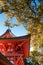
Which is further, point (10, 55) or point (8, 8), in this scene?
point (10, 55)

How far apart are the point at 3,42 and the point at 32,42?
3.32 m

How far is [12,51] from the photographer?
14.0m

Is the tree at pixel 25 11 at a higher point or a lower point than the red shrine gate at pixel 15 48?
higher

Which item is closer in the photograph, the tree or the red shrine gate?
the tree

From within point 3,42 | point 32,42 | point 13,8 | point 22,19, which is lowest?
point 32,42

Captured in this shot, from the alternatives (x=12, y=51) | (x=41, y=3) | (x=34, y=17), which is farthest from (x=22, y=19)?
(x=12, y=51)

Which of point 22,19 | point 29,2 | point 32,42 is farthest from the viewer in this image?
point 32,42

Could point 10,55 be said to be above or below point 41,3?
below

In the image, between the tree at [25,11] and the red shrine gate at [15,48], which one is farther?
the red shrine gate at [15,48]

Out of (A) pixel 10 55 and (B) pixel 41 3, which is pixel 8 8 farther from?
(A) pixel 10 55

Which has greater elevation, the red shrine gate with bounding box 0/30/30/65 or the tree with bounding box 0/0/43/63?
the tree with bounding box 0/0/43/63

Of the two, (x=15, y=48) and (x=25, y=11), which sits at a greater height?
(x=25, y=11)

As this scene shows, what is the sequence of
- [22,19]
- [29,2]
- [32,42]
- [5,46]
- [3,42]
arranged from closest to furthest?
[29,2], [22,19], [3,42], [5,46], [32,42]

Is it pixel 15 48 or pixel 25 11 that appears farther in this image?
pixel 15 48
